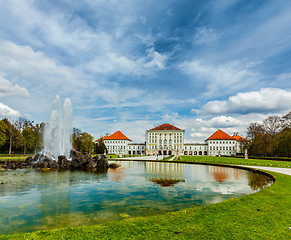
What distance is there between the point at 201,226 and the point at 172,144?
8577 centimetres

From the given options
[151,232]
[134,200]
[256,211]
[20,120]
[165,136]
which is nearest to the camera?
[151,232]

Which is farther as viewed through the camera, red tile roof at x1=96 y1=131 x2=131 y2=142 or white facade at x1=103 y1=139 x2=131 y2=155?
red tile roof at x1=96 y1=131 x2=131 y2=142

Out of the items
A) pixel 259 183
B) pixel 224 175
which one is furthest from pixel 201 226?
pixel 224 175

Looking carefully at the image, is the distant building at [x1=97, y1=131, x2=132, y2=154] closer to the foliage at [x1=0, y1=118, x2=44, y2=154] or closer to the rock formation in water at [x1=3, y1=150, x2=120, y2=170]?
the foliage at [x1=0, y1=118, x2=44, y2=154]

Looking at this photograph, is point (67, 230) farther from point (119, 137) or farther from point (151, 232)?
point (119, 137)

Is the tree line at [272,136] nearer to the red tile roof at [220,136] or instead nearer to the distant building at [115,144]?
the red tile roof at [220,136]

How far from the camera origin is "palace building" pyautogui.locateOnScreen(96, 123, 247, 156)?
88938 mm

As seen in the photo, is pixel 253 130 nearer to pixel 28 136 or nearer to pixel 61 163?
pixel 61 163

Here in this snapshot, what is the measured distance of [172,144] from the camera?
89.2 meters

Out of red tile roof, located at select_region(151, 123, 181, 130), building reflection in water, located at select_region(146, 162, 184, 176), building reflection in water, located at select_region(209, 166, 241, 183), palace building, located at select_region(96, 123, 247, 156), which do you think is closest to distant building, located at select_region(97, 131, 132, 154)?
palace building, located at select_region(96, 123, 247, 156)

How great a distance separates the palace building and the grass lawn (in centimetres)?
8122

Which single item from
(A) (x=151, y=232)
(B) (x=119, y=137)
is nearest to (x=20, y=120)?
(B) (x=119, y=137)

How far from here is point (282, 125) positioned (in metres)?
48.6

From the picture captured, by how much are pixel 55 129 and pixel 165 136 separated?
67.8 meters
